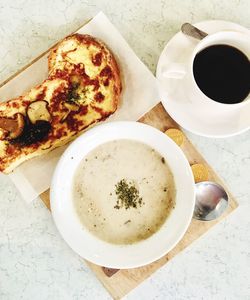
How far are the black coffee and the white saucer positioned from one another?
9 cm

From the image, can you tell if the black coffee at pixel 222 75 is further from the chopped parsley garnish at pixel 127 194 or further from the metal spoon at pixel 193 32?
the chopped parsley garnish at pixel 127 194

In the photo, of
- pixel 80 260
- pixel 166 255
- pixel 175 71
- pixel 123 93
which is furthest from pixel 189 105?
pixel 80 260

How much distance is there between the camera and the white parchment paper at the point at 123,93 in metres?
1.42

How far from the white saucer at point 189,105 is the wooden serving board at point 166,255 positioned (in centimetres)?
7

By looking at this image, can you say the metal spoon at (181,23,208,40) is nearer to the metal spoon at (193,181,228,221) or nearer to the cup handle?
the cup handle

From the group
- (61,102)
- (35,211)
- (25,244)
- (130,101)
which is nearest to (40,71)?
(61,102)

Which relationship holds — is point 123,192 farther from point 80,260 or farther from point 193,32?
point 193,32

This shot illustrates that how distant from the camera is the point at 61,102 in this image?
1.37 metres

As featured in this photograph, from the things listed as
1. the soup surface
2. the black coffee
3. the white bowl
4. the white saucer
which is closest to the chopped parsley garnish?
→ the soup surface

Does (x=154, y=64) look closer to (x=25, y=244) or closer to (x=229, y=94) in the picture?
(x=229, y=94)

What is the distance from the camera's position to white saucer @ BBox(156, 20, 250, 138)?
1.34 m

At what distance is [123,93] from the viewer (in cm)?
144

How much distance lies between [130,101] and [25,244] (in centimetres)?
53

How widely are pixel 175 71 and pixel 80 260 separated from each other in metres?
0.63
